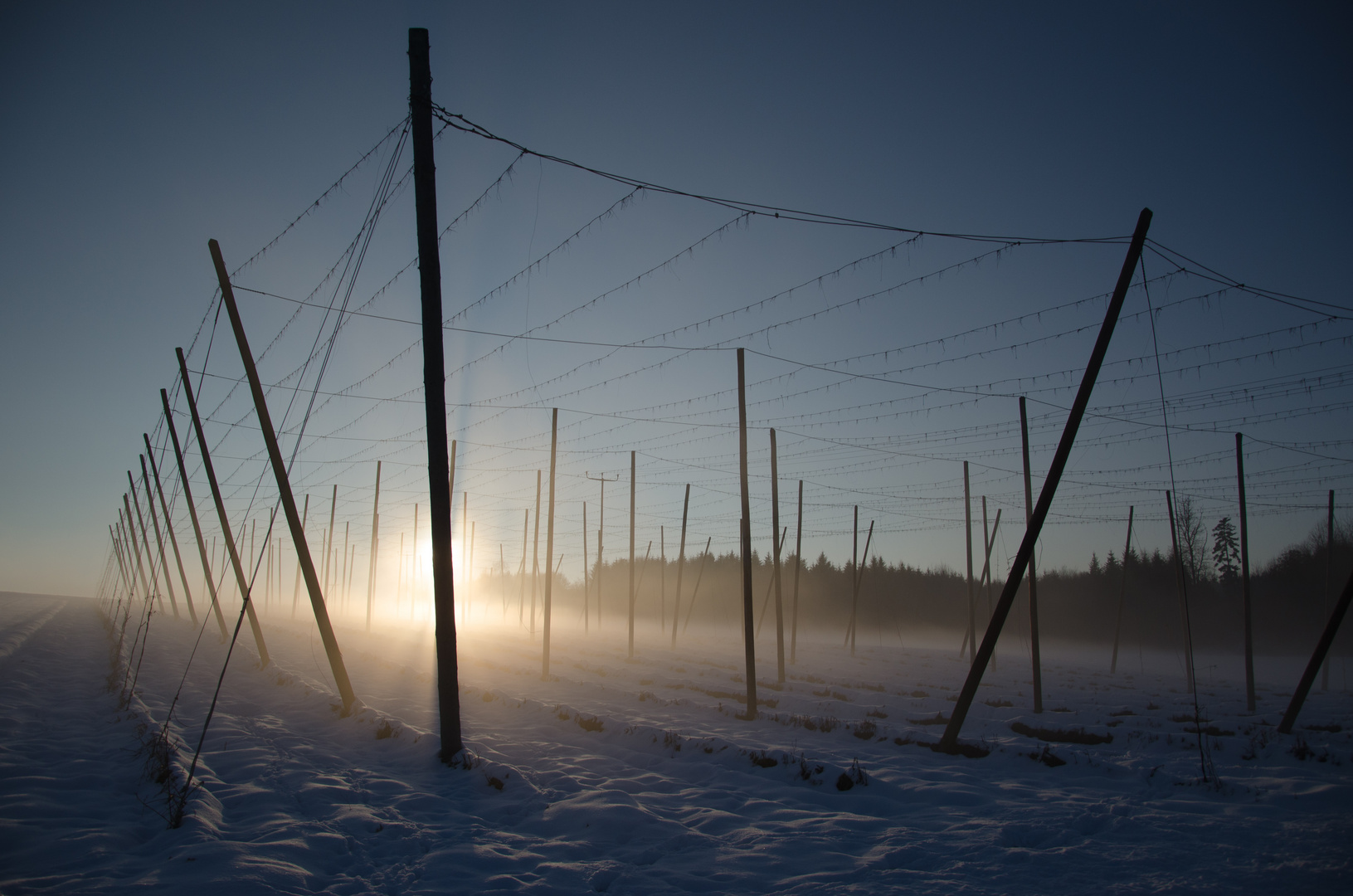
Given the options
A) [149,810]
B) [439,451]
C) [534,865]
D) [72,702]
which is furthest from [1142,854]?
[72,702]

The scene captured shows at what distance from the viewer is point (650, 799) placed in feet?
27.2

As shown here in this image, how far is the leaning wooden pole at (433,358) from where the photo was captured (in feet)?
31.7

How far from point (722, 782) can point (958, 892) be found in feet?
14.3

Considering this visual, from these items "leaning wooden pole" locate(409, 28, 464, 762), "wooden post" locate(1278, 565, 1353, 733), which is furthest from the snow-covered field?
"leaning wooden pole" locate(409, 28, 464, 762)

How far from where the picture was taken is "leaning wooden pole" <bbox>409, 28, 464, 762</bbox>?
31.7 feet

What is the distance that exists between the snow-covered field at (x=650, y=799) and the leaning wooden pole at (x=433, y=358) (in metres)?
1.40

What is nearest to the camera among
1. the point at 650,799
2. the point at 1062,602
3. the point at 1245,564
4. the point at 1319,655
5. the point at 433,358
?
the point at 650,799

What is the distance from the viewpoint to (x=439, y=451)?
32.2 ft

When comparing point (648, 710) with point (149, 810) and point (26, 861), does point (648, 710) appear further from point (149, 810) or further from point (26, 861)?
point (26, 861)

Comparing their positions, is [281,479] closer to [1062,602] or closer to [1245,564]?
[1245,564]

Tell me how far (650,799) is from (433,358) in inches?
284

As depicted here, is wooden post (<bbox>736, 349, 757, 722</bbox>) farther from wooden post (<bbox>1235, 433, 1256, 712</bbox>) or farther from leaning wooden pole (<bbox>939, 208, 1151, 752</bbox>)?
wooden post (<bbox>1235, 433, 1256, 712</bbox>)

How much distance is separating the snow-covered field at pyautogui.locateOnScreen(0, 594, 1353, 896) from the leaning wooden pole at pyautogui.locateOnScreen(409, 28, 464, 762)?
4.59 ft

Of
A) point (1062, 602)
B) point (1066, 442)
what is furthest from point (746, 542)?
point (1062, 602)
